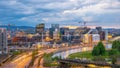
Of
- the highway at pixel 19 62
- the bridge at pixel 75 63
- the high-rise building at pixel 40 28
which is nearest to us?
the bridge at pixel 75 63

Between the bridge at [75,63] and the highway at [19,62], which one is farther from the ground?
the bridge at [75,63]

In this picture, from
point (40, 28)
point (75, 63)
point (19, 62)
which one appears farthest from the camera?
point (40, 28)

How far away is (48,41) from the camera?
128625mm

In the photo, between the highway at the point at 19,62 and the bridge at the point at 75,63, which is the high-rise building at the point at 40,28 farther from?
the bridge at the point at 75,63

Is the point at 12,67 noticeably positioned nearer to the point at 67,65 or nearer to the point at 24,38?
the point at 67,65

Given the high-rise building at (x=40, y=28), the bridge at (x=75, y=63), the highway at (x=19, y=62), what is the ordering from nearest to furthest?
the bridge at (x=75, y=63) → the highway at (x=19, y=62) → the high-rise building at (x=40, y=28)

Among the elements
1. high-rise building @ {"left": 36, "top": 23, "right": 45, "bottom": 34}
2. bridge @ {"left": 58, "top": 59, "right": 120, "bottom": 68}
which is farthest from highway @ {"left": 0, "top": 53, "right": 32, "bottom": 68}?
high-rise building @ {"left": 36, "top": 23, "right": 45, "bottom": 34}

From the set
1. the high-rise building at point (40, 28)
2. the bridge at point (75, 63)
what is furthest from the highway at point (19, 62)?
the high-rise building at point (40, 28)

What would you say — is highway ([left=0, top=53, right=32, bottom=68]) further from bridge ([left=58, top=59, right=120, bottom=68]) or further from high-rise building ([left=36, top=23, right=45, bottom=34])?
high-rise building ([left=36, top=23, right=45, bottom=34])

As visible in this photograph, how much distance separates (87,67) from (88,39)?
100219 millimetres

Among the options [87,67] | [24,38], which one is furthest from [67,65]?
[24,38]

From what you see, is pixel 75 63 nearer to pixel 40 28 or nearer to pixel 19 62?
pixel 19 62

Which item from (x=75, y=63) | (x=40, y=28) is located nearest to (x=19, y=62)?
(x=75, y=63)

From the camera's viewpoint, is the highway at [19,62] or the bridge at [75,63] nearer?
the bridge at [75,63]
